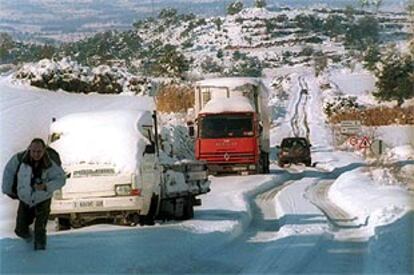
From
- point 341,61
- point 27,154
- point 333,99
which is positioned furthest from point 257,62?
point 27,154

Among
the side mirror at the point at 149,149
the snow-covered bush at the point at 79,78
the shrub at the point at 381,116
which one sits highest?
the snow-covered bush at the point at 79,78

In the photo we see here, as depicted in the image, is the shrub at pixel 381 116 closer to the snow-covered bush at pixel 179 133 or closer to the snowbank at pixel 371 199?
the snowbank at pixel 371 199

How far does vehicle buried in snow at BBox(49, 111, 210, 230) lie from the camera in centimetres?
1725

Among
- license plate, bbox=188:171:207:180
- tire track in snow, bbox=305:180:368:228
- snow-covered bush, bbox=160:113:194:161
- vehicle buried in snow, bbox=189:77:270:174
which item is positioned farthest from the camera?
snow-covered bush, bbox=160:113:194:161

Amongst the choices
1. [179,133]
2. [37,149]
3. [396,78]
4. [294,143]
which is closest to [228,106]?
[396,78]

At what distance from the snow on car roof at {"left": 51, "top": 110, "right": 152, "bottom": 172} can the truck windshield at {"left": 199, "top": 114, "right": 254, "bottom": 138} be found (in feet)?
55.8

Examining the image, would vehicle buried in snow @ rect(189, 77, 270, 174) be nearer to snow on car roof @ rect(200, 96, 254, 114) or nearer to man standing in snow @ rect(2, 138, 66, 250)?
snow on car roof @ rect(200, 96, 254, 114)

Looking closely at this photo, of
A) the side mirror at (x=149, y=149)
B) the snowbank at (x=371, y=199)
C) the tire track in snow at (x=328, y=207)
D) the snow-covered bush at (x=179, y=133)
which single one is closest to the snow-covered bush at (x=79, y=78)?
the snow-covered bush at (x=179, y=133)

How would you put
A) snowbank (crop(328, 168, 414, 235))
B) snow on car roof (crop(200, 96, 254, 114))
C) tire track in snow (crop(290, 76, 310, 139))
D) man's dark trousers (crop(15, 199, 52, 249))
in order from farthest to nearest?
tire track in snow (crop(290, 76, 310, 139)) → snow on car roof (crop(200, 96, 254, 114)) → snowbank (crop(328, 168, 414, 235)) → man's dark trousers (crop(15, 199, 52, 249))

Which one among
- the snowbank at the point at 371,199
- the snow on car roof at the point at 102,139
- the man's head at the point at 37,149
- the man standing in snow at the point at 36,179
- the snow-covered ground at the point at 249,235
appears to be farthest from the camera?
the snowbank at the point at 371,199

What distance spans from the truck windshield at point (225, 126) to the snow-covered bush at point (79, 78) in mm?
3155

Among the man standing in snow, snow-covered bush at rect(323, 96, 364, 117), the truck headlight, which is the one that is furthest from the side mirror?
snow-covered bush at rect(323, 96, 364, 117)

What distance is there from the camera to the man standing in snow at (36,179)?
13492 millimetres

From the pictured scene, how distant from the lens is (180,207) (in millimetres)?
19281
